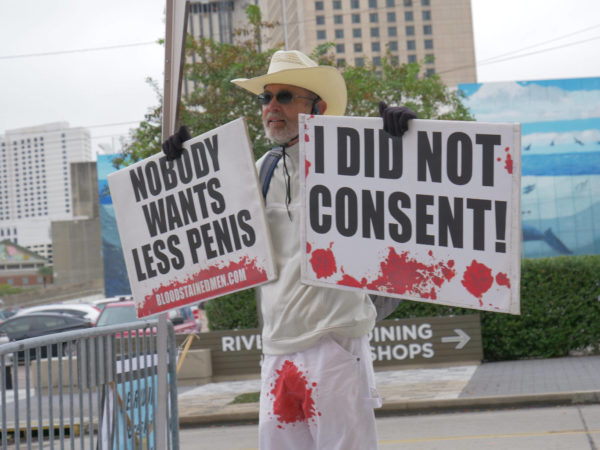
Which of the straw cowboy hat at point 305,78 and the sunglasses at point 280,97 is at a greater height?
the straw cowboy hat at point 305,78

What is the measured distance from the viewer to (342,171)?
336 cm

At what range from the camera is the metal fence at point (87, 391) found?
3.78 meters

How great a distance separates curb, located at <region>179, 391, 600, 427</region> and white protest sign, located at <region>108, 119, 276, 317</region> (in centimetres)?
749

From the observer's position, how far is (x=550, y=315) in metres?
14.8

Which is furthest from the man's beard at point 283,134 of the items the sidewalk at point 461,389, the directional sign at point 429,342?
the directional sign at point 429,342

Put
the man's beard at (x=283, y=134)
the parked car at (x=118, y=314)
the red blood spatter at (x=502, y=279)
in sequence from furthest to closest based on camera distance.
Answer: the parked car at (x=118, y=314) → the man's beard at (x=283, y=134) → the red blood spatter at (x=502, y=279)

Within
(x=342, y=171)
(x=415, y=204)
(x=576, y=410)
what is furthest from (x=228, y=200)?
(x=576, y=410)

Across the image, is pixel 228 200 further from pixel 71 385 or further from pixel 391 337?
pixel 391 337

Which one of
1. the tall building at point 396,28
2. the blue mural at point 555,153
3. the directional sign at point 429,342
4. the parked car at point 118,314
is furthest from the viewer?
the tall building at point 396,28

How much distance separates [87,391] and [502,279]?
2.18 metres

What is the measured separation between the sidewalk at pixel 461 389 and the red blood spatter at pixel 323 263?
7.82m

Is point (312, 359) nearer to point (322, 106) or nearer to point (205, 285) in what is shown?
point (205, 285)

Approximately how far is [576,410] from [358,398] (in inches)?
293

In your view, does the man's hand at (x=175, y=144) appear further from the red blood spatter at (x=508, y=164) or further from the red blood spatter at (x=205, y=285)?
the red blood spatter at (x=508, y=164)
